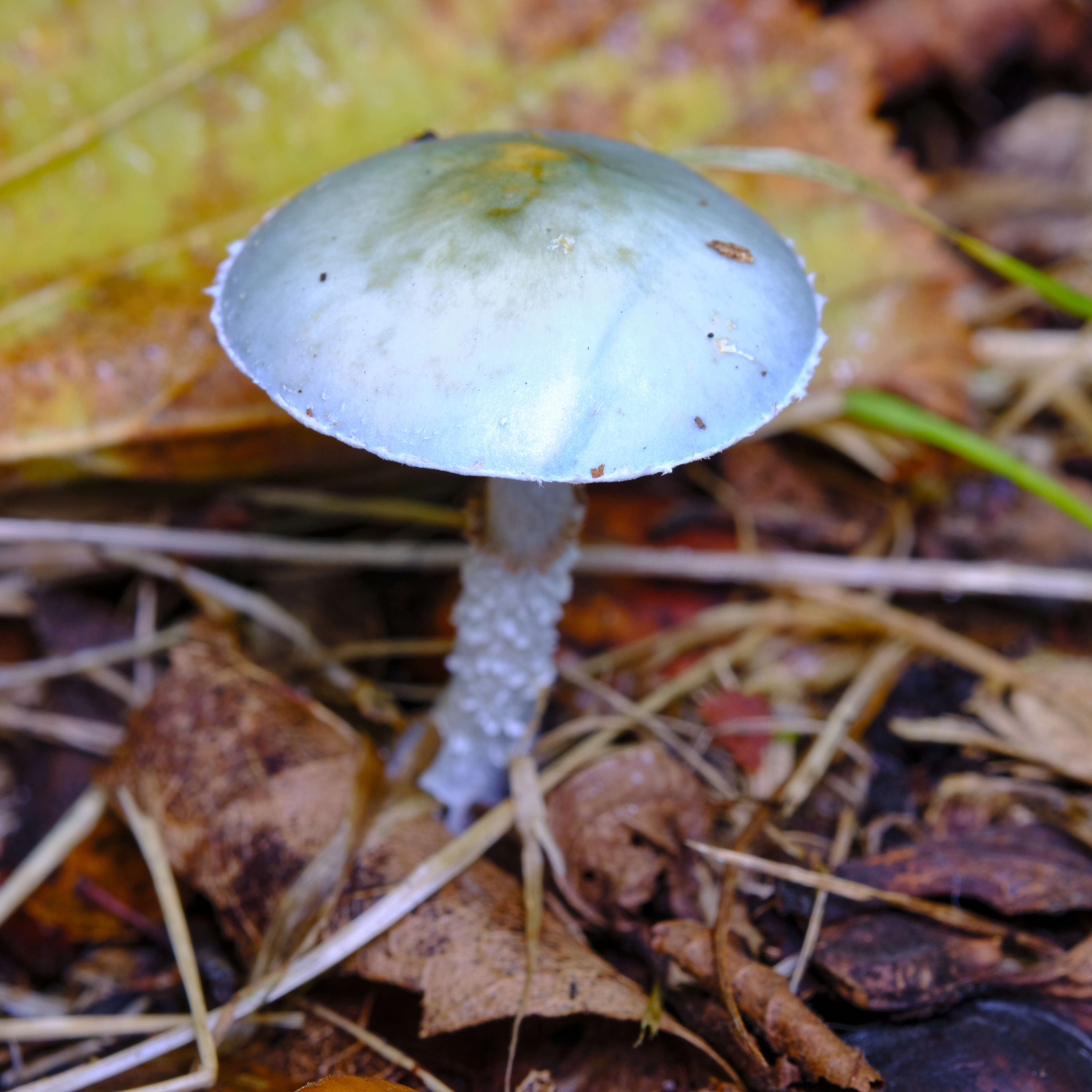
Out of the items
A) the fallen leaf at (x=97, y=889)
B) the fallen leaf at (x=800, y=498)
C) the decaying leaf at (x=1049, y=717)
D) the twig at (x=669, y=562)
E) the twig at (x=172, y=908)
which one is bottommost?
the fallen leaf at (x=97, y=889)

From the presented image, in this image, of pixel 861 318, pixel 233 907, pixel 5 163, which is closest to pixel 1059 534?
pixel 861 318

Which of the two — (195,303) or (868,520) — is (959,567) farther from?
(195,303)

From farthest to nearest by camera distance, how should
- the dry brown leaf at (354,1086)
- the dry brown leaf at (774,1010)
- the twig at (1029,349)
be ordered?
the twig at (1029,349) < the dry brown leaf at (774,1010) < the dry brown leaf at (354,1086)

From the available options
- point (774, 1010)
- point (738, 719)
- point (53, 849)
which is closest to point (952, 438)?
point (738, 719)

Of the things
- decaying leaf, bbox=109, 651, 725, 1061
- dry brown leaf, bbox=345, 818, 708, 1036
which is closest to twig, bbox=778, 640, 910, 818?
decaying leaf, bbox=109, 651, 725, 1061

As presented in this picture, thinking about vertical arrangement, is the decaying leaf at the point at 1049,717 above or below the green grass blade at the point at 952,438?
below

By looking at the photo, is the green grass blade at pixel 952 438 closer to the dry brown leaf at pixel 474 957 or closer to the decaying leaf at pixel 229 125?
the decaying leaf at pixel 229 125

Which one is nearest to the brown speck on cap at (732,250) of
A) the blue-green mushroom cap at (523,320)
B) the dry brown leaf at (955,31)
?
the blue-green mushroom cap at (523,320)
